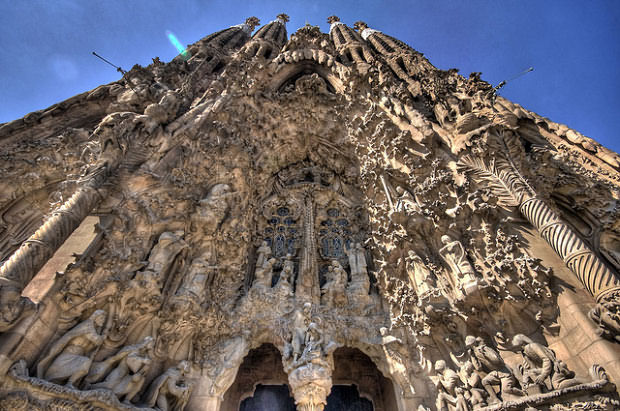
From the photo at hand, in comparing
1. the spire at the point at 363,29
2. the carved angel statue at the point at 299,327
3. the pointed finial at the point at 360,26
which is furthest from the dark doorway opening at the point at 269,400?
the pointed finial at the point at 360,26

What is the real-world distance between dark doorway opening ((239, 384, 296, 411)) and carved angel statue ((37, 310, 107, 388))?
2.92 meters

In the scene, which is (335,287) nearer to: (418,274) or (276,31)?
(418,274)

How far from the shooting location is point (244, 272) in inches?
231

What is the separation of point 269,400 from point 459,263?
13.1 feet

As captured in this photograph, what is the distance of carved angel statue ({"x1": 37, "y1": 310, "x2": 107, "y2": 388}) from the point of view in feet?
10.2

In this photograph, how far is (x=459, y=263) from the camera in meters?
4.35

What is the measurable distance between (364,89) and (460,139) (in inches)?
147

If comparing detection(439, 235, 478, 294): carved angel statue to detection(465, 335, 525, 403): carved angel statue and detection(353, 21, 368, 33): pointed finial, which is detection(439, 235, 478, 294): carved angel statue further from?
detection(353, 21, 368, 33): pointed finial

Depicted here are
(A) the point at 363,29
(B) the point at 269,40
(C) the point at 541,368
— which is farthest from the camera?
(A) the point at 363,29

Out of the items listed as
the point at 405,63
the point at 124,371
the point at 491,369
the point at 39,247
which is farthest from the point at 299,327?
the point at 405,63

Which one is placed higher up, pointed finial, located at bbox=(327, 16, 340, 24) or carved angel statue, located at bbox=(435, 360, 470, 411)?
pointed finial, located at bbox=(327, 16, 340, 24)

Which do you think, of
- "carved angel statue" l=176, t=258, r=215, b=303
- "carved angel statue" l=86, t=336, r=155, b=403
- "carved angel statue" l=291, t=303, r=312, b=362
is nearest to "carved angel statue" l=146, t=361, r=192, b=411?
"carved angel statue" l=86, t=336, r=155, b=403

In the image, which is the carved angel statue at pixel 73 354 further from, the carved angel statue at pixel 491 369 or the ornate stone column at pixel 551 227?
the ornate stone column at pixel 551 227

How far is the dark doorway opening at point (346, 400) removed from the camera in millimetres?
5301
